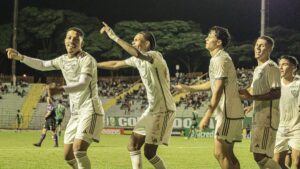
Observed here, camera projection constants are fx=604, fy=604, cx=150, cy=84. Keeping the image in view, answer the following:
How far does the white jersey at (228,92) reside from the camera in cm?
930

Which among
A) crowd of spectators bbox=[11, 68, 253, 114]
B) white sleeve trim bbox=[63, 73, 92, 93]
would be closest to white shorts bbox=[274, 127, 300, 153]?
white sleeve trim bbox=[63, 73, 92, 93]

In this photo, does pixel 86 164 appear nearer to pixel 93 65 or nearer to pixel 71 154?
pixel 71 154

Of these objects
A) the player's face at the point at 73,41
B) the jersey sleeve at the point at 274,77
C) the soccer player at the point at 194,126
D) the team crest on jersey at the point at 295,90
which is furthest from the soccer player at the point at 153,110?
the soccer player at the point at 194,126

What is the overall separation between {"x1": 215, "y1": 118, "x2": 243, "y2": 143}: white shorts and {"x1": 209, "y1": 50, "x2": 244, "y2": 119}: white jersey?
0.29ft

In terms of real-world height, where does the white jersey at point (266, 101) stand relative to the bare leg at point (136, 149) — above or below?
above

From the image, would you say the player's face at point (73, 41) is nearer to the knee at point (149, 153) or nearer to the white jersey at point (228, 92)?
the knee at point (149, 153)

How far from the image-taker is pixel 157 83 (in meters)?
10.7

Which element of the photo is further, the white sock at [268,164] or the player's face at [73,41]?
the player's face at [73,41]

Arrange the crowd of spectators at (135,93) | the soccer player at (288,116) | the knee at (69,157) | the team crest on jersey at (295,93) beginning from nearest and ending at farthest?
the knee at (69,157), the soccer player at (288,116), the team crest on jersey at (295,93), the crowd of spectators at (135,93)

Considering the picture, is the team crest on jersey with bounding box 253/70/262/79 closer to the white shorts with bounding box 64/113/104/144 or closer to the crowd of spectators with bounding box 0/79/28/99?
the white shorts with bounding box 64/113/104/144

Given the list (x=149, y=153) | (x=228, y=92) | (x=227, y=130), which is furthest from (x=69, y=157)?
(x=228, y=92)

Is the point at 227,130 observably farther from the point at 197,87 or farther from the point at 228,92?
the point at 197,87

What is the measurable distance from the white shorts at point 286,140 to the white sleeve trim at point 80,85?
4.20 metres

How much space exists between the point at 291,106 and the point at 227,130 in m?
3.02
